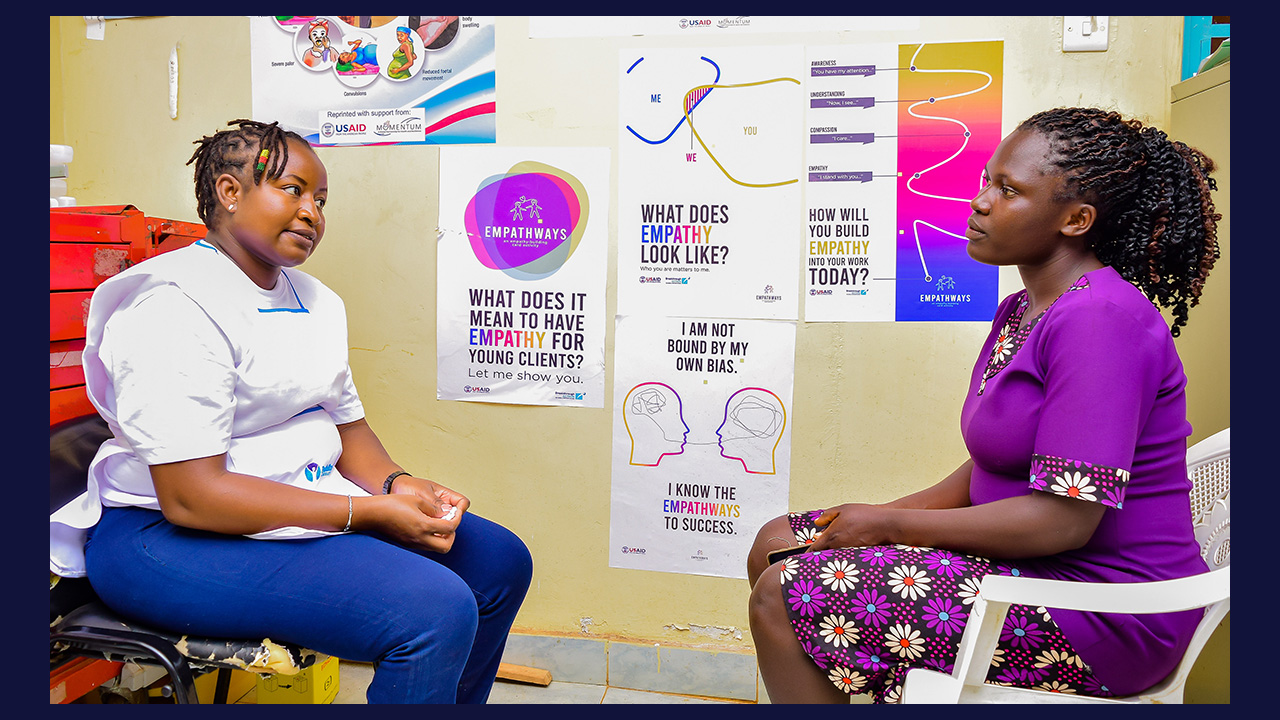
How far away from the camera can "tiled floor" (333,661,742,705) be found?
233 centimetres

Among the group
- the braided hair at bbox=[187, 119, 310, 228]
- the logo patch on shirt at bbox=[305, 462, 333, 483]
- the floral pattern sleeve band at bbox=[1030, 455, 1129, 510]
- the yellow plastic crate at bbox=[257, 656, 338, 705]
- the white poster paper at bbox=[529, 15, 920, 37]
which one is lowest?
the yellow plastic crate at bbox=[257, 656, 338, 705]

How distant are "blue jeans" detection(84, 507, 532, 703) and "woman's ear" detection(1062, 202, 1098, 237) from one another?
1252 mm

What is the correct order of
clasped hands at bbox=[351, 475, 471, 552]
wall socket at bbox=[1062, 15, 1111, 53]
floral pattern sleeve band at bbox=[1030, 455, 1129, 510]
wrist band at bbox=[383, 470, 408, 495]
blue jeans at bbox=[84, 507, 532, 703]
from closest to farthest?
1. floral pattern sleeve band at bbox=[1030, 455, 1129, 510]
2. blue jeans at bbox=[84, 507, 532, 703]
3. clasped hands at bbox=[351, 475, 471, 552]
4. wrist band at bbox=[383, 470, 408, 495]
5. wall socket at bbox=[1062, 15, 1111, 53]

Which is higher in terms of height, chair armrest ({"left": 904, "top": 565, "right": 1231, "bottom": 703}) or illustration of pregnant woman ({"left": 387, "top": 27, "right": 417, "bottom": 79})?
illustration of pregnant woman ({"left": 387, "top": 27, "right": 417, "bottom": 79})

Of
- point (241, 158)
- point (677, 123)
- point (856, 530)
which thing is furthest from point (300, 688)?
point (677, 123)

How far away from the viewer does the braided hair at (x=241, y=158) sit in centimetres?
158

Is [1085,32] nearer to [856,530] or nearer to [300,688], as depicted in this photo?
[856,530]

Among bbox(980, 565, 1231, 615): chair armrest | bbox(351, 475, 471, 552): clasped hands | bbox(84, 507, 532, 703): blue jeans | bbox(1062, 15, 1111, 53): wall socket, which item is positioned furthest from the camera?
bbox(1062, 15, 1111, 53): wall socket

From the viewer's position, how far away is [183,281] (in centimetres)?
147

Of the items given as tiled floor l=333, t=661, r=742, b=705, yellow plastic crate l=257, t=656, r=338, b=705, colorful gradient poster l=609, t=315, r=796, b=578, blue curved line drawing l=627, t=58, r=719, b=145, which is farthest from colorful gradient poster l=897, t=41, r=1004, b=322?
yellow plastic crate l=257, t=656, r=338, b=705

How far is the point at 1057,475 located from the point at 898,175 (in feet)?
3.72

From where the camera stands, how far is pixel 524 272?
2.37 meters

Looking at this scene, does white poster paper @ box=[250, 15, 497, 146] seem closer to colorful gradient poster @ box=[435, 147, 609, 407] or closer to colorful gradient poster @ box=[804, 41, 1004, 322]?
colorful gradient poster @ box=[435, 147, 609, 407]

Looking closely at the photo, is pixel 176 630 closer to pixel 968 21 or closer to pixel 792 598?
pixel 792 598
